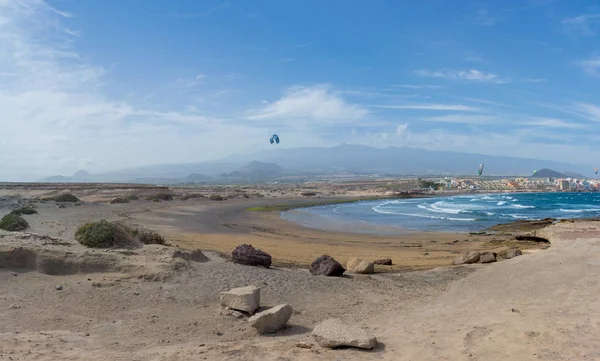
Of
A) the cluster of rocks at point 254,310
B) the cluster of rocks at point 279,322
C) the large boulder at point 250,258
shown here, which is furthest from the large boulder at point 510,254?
the cluster of rocks at point 279,322

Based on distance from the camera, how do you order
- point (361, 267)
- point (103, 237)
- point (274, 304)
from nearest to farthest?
point (274, 304) < point (103, 237) < point (361, 267)

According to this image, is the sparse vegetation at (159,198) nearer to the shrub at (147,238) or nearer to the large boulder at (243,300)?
the shrub at (147,238)

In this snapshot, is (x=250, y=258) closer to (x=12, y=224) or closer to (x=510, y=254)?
(x=12, y=224)

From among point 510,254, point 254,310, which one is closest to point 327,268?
point 254,310

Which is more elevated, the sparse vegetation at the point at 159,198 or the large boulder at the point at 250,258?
the large boulder at the point at 250,258

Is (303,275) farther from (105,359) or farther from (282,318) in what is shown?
(105,359)

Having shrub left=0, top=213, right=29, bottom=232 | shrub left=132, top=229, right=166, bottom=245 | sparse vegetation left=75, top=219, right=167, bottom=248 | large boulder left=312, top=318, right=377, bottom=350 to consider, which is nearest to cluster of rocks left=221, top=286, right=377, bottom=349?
large boulder left=312, top=318, right=377, bottom=350
